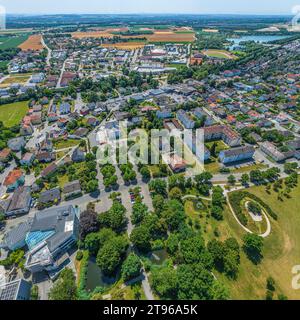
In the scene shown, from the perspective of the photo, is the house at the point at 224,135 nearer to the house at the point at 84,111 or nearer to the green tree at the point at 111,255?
the green tree at the point at 111,255

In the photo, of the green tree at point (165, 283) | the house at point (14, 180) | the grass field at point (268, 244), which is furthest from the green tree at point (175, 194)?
the house at point (14, 180)

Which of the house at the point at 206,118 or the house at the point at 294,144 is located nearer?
the house at the point at 294,144

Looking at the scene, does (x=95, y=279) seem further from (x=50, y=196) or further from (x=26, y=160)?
(x=26, y=160)

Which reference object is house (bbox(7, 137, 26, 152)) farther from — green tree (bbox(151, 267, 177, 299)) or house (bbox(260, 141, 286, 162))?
house (bbox(260, 141, 286, 162))

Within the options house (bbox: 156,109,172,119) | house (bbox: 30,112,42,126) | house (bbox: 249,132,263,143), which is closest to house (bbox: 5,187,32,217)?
house (bbox: 30,112,42,126)

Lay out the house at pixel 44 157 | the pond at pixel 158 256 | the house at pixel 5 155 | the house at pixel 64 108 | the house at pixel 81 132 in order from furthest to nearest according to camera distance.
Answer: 1. the house at pixel 64 108
2. the house at pixel 81 132
3. the house at pixel 44 157
4. the house at pixel 5 155
5. the pond at pixel 158 256

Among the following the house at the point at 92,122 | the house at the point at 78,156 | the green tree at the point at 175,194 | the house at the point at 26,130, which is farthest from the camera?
the house at the point at 92,122
